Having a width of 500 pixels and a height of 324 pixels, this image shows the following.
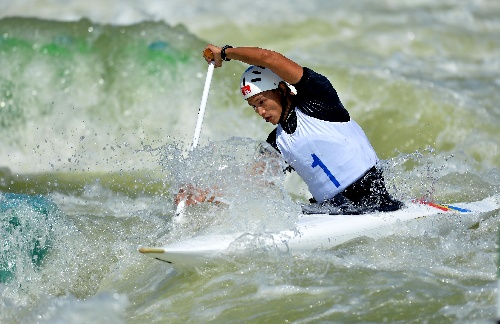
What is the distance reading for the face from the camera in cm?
481

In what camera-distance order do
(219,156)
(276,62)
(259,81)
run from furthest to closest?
1. (219,156)
2. (259,81)
3. (276,62)

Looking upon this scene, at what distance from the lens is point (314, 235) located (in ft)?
15.5

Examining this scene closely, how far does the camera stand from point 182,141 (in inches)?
320

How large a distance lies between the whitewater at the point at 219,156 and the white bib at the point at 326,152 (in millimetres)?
180

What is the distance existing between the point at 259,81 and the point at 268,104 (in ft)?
0.46

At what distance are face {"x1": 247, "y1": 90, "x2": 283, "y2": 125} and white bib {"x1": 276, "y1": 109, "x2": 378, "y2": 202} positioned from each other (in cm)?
10

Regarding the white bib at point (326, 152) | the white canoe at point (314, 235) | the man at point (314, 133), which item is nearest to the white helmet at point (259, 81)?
the man at point (314, 133)

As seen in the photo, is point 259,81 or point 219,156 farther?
point 219,156

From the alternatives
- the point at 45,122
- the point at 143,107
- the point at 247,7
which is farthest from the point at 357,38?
the point at 45,122

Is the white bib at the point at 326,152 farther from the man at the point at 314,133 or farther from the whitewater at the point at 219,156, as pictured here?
the whitewater at the point at 219,156

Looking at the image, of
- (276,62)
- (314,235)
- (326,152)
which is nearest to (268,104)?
(276,62)

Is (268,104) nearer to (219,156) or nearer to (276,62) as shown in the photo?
(276,62)

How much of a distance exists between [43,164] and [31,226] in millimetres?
3354

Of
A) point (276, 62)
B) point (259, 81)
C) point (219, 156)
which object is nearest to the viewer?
point (276, 62)
